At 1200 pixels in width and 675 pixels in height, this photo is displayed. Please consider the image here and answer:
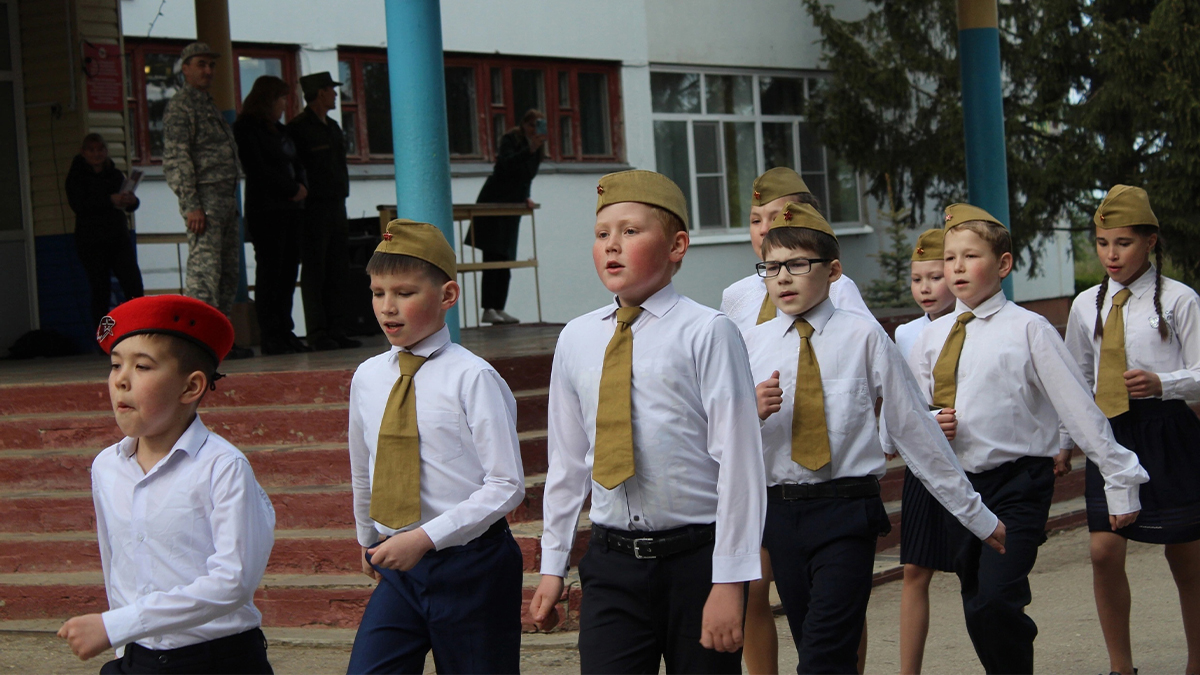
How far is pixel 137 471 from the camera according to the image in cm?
307

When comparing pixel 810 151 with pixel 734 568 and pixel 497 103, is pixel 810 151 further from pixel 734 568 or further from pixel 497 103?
pixel 734 568

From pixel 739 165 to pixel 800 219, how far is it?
1564 centimetres

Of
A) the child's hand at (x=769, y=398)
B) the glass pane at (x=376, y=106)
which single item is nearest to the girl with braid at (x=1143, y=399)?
the child's hand at (x=769, y=398)

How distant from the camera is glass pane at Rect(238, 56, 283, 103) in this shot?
14.7m

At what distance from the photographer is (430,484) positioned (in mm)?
3525

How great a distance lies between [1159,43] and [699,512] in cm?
1326

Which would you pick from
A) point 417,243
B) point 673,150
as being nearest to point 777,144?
point 673,150

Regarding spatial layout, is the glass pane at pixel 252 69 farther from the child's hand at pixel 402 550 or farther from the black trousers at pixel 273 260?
the child's hand at pixel 402 550

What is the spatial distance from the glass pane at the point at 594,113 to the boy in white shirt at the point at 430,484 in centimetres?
1401

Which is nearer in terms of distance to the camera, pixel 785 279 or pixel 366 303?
pixel 785 279

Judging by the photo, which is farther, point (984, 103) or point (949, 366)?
Result: point (984, 103)

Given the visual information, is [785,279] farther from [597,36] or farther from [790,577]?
[597,36]

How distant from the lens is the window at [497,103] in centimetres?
1547

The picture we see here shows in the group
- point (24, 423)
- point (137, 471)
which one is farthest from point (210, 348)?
point (24, 423)
